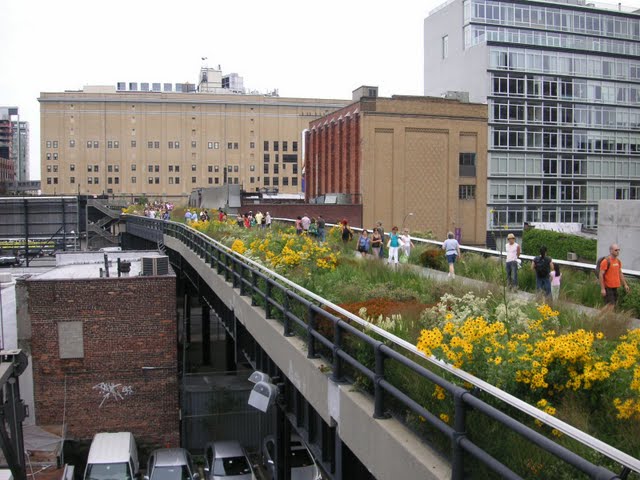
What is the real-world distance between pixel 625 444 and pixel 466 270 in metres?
12.8

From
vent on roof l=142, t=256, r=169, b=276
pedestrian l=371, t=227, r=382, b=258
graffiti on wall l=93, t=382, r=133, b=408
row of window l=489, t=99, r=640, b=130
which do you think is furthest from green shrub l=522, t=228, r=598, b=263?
row of window l=489, t=99, r=640, b=130

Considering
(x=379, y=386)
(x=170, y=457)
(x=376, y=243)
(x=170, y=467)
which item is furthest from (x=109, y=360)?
(x=379, y=386)

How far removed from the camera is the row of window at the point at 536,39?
245 feet

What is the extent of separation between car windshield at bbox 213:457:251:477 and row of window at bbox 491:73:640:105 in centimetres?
5774

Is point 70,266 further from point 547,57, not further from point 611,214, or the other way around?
point 547,57

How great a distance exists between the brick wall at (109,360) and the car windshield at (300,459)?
620 centimetres

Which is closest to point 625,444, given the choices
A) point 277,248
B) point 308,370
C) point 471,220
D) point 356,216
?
point 308,370

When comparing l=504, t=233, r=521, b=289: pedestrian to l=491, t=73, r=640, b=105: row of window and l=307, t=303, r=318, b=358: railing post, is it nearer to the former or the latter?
l=307, t=303, r=318, b=358: railing post

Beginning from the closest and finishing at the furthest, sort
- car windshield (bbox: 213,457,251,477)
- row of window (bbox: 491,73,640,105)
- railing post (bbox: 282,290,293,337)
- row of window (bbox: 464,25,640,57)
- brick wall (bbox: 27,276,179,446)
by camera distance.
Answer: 1. railing post (bbox: 282,290,293,337)
2. car windshield (bbox: 213,457,251,477)
3. brick wall (bbox: 27,276,179,446)
4. row of window (bbox: 491,73,640,105)
5. row of window (bbox: 464,25,640,57)

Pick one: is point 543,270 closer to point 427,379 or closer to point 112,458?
point 427,379

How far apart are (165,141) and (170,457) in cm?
10437

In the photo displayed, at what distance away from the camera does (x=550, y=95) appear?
76.2m

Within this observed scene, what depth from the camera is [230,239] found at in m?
24.7

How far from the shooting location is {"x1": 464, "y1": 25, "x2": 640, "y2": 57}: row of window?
7464 cm
